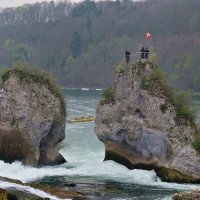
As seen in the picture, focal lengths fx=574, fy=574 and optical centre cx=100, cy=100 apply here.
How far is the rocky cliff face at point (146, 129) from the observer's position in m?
47.9

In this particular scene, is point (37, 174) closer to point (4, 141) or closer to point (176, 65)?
point (4, 141)

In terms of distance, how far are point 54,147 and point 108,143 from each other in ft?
17.3

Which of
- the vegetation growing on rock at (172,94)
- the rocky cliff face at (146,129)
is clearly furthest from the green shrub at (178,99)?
the rocky cliff face at (146,129)

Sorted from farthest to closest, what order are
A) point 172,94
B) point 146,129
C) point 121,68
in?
point 121,68 < point 172,94 < point 146,129

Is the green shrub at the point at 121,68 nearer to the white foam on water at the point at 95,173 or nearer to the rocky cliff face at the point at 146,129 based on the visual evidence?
the rocky cliff face at the point at 146,129

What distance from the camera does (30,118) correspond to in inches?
2077

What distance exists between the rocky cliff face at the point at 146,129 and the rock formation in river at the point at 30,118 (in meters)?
4.38

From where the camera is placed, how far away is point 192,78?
566 feet

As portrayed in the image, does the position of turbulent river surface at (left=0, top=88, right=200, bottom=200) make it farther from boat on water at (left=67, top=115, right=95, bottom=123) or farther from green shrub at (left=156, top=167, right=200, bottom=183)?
boat on water at (left=67, top=115, right=95, bottom=123)

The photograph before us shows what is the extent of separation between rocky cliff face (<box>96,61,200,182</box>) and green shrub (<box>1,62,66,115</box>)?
14.9 feet

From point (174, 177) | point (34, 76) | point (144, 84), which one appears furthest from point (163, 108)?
point (34, 76)

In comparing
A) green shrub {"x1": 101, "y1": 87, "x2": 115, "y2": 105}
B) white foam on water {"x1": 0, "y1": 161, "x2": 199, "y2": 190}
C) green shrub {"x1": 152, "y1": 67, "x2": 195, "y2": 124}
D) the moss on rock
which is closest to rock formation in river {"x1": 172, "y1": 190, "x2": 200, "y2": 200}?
the moss on rock

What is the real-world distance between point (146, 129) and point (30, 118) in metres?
10.7

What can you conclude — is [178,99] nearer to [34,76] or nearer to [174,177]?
[174,177]
